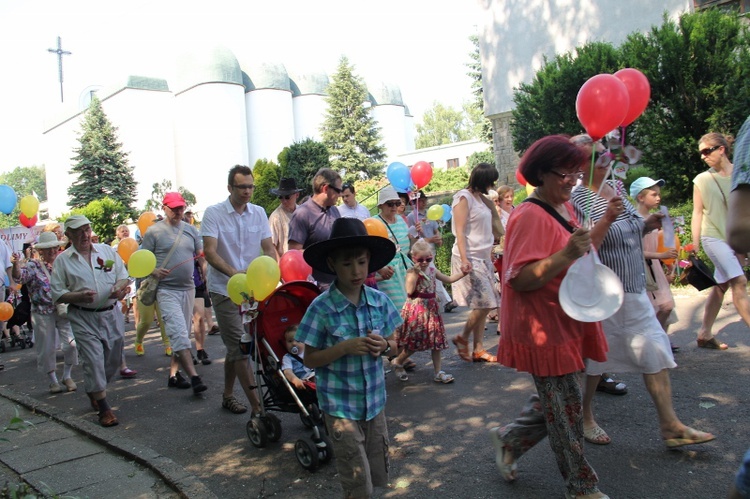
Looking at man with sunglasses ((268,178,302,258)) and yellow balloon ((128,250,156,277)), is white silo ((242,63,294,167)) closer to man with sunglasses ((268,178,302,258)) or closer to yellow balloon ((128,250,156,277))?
man with sunglasses ((268,178,302,258))

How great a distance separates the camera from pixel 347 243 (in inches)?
123

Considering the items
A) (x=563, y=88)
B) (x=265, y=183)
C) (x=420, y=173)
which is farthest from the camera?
(x=265, y=183)

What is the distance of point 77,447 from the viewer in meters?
5.18

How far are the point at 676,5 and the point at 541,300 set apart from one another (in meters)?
19.3

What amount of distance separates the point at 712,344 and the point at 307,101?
48262 millimetres

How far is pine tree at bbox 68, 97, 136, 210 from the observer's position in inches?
1633

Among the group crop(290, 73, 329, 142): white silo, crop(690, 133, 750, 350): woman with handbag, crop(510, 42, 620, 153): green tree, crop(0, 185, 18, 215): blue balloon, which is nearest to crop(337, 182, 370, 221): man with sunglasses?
crop(690, 133, 750, 350): woman with handbag

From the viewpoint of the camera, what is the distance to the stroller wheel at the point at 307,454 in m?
4.23

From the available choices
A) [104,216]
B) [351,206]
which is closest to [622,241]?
[351,206]

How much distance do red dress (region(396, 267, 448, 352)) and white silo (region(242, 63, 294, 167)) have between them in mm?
41459

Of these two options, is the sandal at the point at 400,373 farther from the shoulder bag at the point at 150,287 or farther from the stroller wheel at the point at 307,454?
the shoulder bag at the point at 150,287

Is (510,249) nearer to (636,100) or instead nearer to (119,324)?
(636,100)

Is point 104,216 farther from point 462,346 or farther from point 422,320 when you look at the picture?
point 422,320

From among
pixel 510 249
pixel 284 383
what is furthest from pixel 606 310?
pixel 284 383
